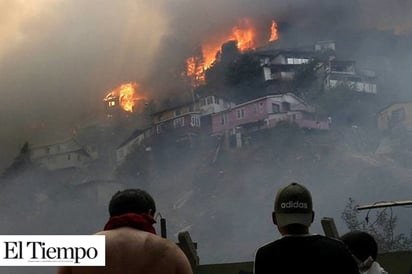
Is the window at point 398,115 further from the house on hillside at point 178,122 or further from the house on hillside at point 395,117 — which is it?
the house on hillside at point 178,122

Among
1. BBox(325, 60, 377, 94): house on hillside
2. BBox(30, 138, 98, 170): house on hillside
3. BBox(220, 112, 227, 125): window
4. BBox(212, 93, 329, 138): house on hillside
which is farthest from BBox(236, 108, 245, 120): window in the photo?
BBox(30, 138, 98, 170): house on hillside

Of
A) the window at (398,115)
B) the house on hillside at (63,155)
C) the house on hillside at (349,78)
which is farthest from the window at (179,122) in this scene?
the window at (398,115)

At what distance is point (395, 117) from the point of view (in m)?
20.1

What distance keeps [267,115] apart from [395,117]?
4.41 meters

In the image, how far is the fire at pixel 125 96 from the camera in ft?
74.5

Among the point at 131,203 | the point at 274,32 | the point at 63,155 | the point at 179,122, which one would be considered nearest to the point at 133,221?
the point at 131,203

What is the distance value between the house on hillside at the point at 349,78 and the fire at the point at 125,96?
7315 millimetres

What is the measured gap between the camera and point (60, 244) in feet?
12.5

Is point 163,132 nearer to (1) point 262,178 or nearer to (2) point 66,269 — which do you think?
(1) point 262,178

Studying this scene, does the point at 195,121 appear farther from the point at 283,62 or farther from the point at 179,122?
the point at 283,62

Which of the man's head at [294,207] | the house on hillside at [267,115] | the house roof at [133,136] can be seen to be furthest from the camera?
the house roof at [133,136]

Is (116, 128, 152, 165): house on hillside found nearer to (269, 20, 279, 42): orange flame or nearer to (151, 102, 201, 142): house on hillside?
(151, 102, 201, 142): house on hillside

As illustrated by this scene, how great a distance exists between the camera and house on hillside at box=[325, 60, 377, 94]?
69.5 ft

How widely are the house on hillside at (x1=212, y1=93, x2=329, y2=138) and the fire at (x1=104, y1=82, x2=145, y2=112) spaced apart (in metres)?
3.55
